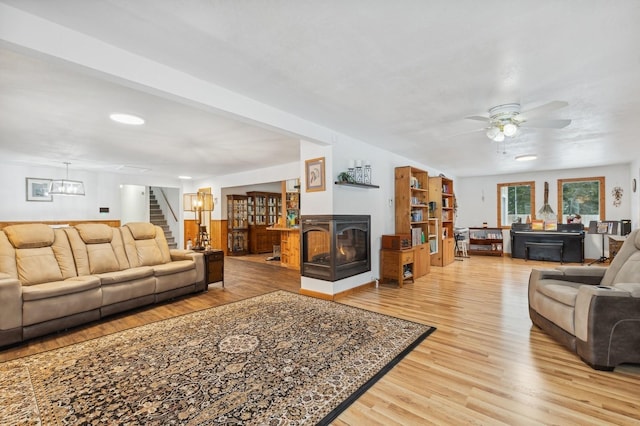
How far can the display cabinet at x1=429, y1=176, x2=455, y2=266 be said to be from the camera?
6.95 meters

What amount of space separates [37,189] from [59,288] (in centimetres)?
597

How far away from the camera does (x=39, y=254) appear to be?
3553mm

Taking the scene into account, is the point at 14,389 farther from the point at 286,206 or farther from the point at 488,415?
the point at 286,206

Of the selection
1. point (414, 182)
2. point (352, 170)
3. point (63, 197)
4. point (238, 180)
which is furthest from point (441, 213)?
point (63, 197)

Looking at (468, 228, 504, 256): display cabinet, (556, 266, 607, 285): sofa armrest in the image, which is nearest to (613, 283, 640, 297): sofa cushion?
(556, 266, 607, 285): sofa armrest

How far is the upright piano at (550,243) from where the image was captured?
741cm

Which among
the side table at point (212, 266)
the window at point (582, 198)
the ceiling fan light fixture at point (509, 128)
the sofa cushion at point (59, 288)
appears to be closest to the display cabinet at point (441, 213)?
the window at point (582, 198)

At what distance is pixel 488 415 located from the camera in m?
1.81

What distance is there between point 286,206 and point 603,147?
6.63 metres

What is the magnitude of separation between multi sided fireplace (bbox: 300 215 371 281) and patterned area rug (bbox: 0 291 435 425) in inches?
38.8

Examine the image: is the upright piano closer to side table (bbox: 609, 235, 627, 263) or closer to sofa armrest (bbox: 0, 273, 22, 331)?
side table (bbox: 609, 235, 627, 263)

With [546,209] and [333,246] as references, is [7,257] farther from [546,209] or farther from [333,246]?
[546,209]

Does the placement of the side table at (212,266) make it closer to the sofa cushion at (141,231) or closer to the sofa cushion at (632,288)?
the sofa cushion at (141,231)

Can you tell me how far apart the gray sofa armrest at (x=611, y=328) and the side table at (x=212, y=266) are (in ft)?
15.8
